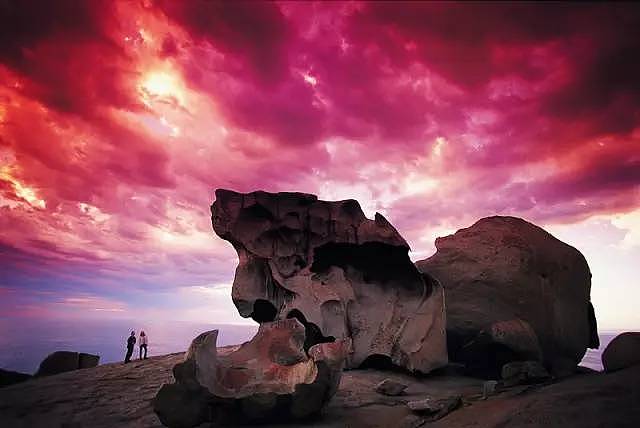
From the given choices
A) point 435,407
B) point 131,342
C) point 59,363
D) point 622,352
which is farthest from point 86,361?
point 622,352

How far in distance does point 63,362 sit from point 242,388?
10.8 meters

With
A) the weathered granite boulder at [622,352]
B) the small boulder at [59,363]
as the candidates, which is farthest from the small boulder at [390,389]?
the small boulder at [59,363]

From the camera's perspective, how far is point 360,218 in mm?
11555

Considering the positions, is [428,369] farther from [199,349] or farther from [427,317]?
[199,349]

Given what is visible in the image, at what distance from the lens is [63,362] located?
44.0ft

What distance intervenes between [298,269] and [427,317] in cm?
377

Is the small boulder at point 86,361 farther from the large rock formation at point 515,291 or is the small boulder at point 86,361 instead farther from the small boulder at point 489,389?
the small boulder at point 489,389

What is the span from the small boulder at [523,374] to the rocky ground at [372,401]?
60 centimetres

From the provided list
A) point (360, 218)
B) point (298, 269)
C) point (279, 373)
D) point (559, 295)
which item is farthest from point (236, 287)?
point (559, 295)

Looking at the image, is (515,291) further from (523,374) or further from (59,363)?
(59,363)

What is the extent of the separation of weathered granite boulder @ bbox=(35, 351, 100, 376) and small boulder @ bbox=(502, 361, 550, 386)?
1292 centimetres

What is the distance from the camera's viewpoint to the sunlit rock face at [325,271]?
10.7m

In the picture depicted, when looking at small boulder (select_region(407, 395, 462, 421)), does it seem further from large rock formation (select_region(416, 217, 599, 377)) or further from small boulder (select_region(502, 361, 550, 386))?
large rock formation (select_region(416, 217, 599, 377))

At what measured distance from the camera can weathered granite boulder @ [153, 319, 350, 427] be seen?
5.66 m
